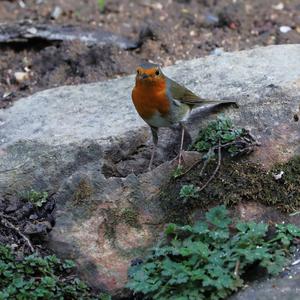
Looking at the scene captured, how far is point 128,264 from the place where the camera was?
4.00 meters

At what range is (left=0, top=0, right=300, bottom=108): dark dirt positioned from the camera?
633 centimetres

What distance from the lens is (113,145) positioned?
4.77m

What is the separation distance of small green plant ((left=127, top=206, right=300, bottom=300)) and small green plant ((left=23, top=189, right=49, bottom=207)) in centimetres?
87

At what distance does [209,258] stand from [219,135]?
960mm

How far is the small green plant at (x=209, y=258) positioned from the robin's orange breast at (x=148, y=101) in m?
0.97

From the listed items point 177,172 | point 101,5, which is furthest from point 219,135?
point 101,5

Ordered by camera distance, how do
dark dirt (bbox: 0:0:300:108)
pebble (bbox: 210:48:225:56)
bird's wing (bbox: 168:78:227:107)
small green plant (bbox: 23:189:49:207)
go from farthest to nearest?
pebble (bbox: 210:48:225:56), dark dirt (bbox: 0:0:300:108), bird's wing (bbox: 168:78:227:107), small green plant (bbox: 23:189:49:207)

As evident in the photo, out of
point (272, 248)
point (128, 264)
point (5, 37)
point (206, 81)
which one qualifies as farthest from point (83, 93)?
point (272, 248)

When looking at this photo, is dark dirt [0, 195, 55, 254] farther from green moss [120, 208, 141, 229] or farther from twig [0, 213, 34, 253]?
green moss [120, 208, 141, 229]

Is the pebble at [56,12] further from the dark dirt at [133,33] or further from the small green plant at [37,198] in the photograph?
the small green plant at [37,198]

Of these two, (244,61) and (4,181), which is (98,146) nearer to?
(4,181)

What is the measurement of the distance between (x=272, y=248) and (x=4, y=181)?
1826mm

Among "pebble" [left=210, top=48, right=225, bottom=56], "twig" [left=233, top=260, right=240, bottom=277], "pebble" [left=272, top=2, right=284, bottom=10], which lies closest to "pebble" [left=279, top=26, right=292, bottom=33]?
"pebble" [left=272, top=2, right=284, bottom=10]

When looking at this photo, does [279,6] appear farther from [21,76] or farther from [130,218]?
[130,218]
